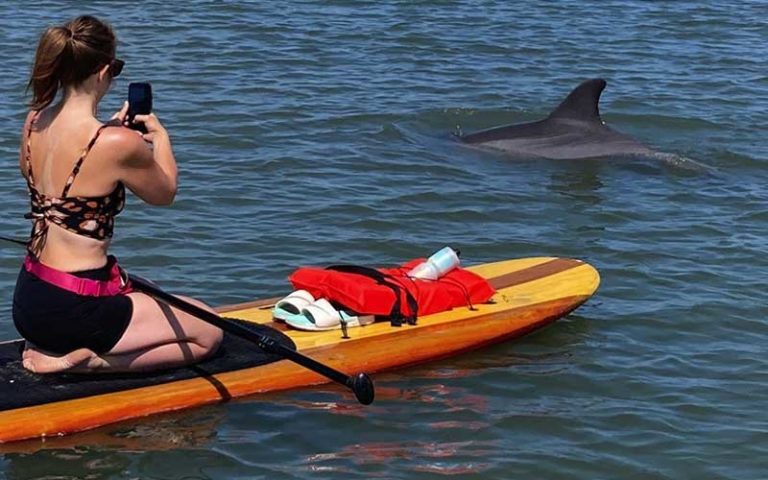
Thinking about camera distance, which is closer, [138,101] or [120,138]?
[120,138]

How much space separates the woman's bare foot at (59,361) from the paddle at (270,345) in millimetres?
402

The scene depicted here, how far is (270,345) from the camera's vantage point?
695 centimetres

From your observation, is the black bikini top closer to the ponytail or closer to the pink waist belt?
the pink waist belt

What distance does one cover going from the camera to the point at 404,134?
1364 cm

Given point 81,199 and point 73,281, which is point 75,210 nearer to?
point 81,199

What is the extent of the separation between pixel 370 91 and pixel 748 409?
7.90m

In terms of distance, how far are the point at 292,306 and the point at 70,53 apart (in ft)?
7.42

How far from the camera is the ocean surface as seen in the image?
7.27 meters

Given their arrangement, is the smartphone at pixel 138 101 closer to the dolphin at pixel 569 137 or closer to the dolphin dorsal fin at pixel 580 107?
the dolphin at pixel 569 137

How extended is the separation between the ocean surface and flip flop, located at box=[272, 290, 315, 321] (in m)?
0.51

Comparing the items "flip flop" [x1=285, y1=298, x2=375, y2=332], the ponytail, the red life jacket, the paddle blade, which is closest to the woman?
the ponytail

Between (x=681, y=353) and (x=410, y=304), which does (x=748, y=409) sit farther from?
(x=410, y=304)

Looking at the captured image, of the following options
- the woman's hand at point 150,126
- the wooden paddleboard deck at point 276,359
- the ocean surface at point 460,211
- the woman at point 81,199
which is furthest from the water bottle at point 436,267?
the woman's hand at point 150,126

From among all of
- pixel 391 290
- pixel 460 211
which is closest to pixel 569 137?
pixel 460 211
